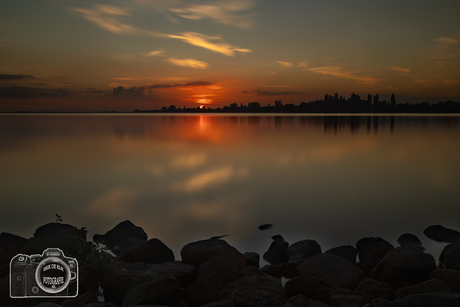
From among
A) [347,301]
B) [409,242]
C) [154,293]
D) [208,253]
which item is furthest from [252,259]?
[409,242]

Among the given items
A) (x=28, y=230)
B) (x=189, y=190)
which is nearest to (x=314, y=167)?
(x=189, y=190)

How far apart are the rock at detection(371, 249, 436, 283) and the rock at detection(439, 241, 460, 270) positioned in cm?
91

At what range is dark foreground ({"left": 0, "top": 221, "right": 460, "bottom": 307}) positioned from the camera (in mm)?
5746

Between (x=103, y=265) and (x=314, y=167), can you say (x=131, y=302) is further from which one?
(x=314, y=167)

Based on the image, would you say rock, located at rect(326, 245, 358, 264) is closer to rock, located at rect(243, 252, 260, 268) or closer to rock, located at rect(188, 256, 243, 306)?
rock, located at rect(243, 252, 260, 268)

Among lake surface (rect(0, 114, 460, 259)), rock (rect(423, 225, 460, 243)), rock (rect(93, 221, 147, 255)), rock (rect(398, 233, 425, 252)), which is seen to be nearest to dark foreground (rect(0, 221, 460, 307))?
rock (rect(93, 221, 147, 255))

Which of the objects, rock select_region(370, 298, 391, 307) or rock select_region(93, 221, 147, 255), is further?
rock select_region(93, 221, 147, 255)

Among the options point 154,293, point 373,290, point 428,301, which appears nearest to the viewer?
point 428,301

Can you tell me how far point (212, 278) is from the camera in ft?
21.3

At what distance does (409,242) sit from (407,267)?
304 centimetres

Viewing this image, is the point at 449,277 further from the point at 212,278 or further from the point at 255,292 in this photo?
the point at 212,278

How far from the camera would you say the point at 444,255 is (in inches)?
313

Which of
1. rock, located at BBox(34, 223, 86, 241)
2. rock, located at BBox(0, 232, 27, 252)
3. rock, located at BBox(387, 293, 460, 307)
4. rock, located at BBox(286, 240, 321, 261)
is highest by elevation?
rock, located at BBox(387, 293, 460, 307)

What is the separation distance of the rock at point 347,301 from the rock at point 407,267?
4.89 feet
